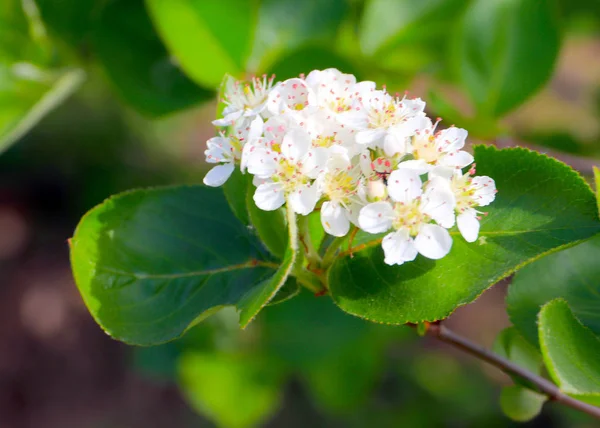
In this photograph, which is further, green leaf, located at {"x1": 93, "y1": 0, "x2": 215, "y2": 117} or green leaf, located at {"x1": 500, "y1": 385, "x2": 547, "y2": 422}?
green leaf, located at {"x1": 93, "y1": 0, "x2": 215, "y2": 117}

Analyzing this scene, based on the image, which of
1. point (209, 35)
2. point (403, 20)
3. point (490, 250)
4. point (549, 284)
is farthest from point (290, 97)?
point (403, 20)

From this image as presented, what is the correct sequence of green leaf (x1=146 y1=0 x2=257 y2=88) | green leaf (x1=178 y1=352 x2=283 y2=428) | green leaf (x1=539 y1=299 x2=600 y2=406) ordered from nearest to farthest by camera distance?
green leaf (x1=539 y1=299 x2=600 y2=406) → green leaf (x1=146 y1=0 x2=257 y2=88) → green leaf (x1=178 y1=352 x2=283 y2=428)

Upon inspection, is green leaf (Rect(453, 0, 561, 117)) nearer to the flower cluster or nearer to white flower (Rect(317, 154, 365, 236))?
the flower cluster

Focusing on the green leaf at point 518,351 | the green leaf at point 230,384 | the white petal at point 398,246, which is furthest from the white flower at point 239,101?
the green leaf at point 230,384

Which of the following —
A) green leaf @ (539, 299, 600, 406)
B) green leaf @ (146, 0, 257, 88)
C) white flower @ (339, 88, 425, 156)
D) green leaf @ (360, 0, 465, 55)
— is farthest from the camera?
green leaf @ (360, 0, 465, 55)

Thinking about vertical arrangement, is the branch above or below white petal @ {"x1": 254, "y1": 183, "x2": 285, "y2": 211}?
below

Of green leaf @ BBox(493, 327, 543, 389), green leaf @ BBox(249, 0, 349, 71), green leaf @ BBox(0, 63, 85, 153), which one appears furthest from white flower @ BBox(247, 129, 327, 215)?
green leaf @ BBox(0, 63, 85, 153)

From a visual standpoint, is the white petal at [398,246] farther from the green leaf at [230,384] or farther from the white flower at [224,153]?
the green leaf at [230,384]
